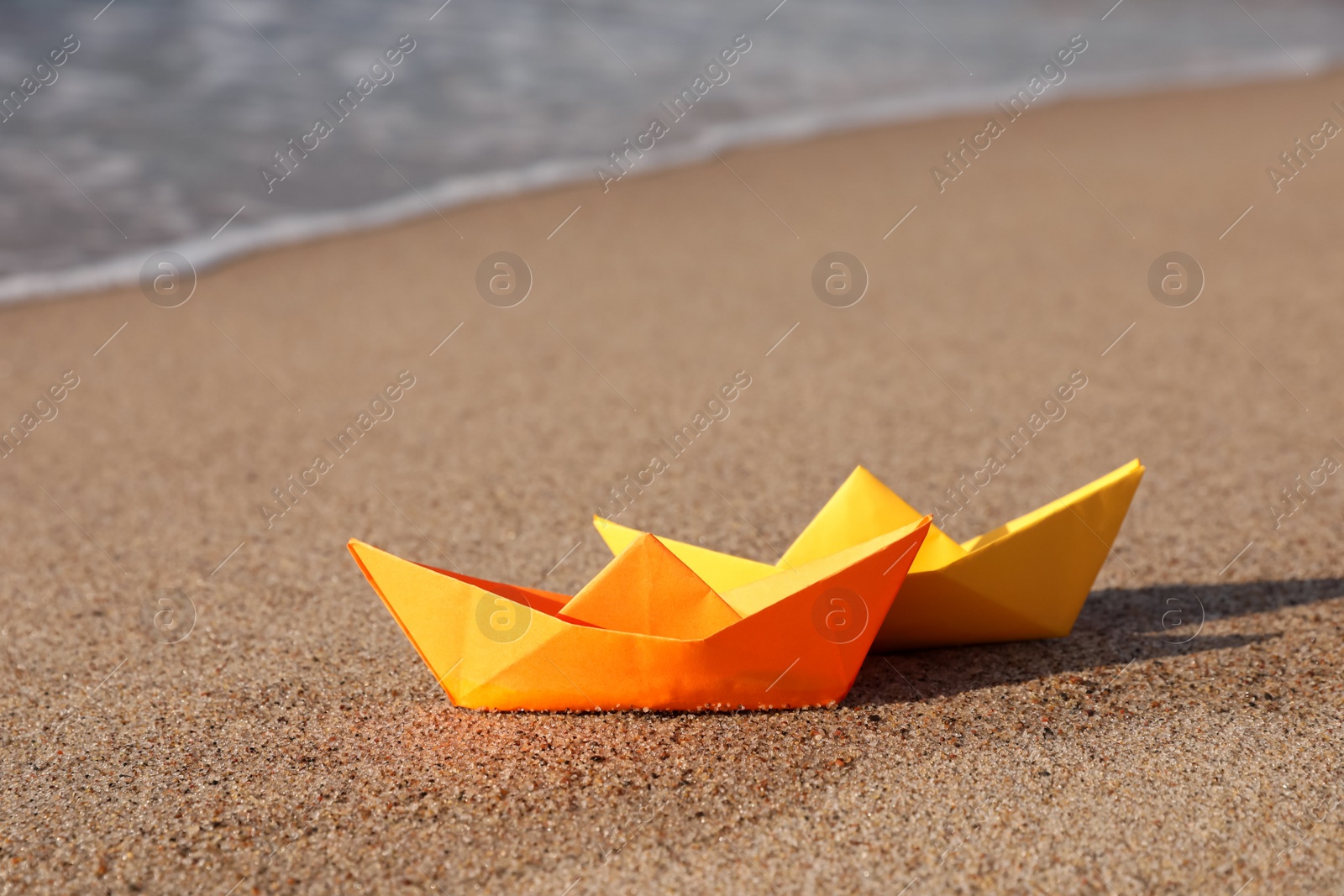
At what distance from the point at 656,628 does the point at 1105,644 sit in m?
0.94

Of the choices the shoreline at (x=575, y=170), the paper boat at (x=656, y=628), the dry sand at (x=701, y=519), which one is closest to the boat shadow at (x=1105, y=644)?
the dry sand at (x=701, y=519)

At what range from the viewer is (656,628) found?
6.01 feet

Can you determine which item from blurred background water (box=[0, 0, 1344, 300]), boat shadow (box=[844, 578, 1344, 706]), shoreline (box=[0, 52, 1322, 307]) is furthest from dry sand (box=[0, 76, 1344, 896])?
blurred background water (box=[0, 0, 1344, 300])

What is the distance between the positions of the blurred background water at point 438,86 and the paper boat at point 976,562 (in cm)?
416

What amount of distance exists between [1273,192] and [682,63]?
4.70 metres

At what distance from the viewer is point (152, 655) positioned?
2.38m

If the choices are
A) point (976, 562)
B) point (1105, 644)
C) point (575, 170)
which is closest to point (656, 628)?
point (976, 562)

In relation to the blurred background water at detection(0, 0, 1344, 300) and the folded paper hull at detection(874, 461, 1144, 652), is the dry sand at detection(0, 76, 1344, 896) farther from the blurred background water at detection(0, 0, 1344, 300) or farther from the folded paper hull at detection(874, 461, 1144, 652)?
the blurred background water at detection(0, 0, 1344, 300)

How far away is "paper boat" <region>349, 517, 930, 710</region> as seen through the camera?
1.80 meters

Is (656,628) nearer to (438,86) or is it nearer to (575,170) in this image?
(575,170)

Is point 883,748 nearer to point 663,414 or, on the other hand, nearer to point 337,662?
point 337,662

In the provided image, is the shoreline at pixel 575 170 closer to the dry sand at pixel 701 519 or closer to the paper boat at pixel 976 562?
the dry sand at pixel 701 519

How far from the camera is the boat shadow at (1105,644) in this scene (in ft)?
6.73

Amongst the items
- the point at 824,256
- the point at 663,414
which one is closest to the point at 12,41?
the point at 824,256
